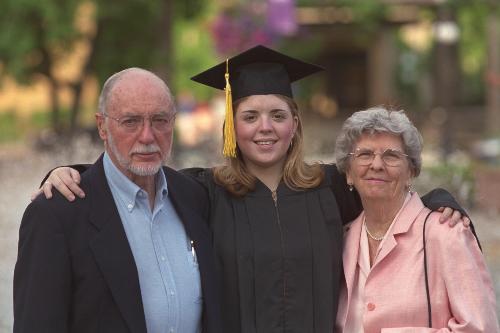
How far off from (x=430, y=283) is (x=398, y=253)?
0.17m

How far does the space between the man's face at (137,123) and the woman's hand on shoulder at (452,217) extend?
1040 mm

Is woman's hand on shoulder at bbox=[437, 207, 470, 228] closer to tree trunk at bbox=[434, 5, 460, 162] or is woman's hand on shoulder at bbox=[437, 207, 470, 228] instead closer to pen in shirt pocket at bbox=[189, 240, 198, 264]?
pen in shirt pocket at bbox=[189, 240, 198, 264]

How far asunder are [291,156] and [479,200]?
28.9 feet

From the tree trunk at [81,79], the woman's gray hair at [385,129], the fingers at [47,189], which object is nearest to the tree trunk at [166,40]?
the tree trunk at [81,79]

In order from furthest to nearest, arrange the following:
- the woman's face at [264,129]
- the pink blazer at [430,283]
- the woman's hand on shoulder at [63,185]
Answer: the woman's face at [264,129] < the pink blazer at [430,283] < the woman's hand on shoulder at [63,185]

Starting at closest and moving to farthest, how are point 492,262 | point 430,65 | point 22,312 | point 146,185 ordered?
point 22,312 → point 146,185 → point 492,262 → point 430,65

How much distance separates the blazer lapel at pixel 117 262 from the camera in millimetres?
2932

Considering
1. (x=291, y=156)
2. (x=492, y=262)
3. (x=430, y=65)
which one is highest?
(x=430, y=65)

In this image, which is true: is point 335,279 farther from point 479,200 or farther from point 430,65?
point 430,65

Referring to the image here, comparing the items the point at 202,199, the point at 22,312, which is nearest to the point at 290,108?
the point at 202,199

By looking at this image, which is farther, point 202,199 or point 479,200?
point 479,200

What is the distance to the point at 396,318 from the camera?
3219 mm

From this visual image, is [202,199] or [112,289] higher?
[202,199]

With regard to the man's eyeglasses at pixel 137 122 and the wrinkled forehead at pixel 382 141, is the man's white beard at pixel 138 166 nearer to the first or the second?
the man's eyeglasses at pixel 137 122
